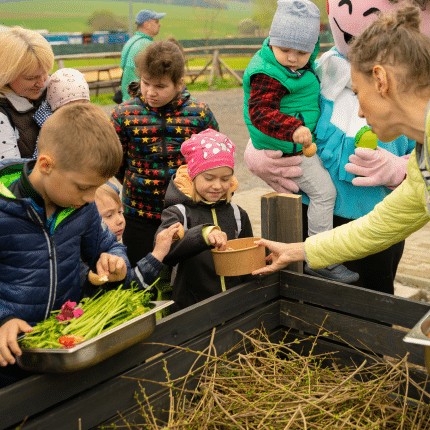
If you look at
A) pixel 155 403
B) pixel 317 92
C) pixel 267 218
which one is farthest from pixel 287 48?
pixel 155 403

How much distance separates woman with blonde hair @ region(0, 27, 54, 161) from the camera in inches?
102

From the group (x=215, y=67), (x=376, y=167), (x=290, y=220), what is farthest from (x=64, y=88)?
(x=215, y=67)

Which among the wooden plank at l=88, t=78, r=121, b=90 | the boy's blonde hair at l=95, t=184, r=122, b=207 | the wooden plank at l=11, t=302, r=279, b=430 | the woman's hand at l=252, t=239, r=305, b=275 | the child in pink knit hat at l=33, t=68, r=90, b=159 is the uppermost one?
the child in pink knit hat at l=33, t=68, r=90, b=159

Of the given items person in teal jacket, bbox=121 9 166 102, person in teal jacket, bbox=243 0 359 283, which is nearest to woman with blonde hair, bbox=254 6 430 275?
person in teal jacket, bbox=243 0 359 283

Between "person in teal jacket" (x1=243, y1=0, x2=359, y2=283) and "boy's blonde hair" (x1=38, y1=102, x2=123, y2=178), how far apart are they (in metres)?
1.07

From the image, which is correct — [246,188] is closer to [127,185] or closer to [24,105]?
[127,185]

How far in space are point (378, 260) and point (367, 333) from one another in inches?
27.7

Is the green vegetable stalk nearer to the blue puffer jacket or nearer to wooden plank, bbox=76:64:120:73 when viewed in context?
the blue puffer jacket

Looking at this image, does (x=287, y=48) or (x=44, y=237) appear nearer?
(x=44, y=237)

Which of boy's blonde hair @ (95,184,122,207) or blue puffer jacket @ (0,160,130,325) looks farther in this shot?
boy's blonde hair @ (95,184,122,207)

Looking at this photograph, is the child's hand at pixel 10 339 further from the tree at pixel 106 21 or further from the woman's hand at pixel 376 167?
the tree at pixel 106 21

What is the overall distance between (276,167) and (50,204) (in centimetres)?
134

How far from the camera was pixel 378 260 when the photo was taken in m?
2.84

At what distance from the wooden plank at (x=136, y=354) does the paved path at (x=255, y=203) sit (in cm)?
225
